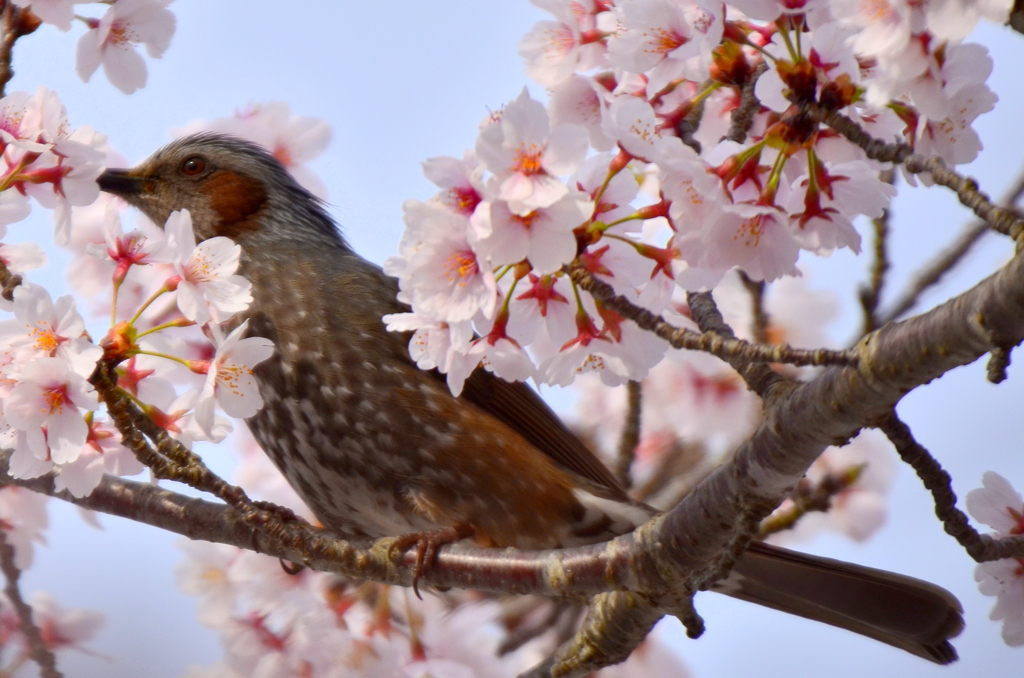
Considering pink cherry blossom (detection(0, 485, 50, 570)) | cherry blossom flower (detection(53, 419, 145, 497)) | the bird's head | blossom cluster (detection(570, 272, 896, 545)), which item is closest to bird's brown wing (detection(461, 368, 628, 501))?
blossom cluster (detection(570, 272, 896, 545))

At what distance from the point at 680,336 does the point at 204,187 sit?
2.23 meters

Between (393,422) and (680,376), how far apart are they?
1335mm

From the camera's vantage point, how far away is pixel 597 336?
67.1 inches

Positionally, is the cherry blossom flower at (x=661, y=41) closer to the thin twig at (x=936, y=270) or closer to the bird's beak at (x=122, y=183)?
the thin twig at (x=936, y=270)

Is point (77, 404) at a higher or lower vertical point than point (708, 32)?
lower

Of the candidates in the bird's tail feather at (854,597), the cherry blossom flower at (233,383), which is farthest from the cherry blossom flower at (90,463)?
the bird's tail feather at (854,597)

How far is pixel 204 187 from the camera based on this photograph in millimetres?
3332

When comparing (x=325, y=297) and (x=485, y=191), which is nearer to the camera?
(x=485, y=191)

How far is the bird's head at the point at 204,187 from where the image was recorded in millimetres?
3305

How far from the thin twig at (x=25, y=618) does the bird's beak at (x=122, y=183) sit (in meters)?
1.19

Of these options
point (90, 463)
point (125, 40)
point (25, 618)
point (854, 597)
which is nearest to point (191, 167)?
point (125, 40)

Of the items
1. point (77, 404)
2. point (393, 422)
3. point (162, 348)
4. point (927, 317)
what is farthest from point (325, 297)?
point (927, 317)

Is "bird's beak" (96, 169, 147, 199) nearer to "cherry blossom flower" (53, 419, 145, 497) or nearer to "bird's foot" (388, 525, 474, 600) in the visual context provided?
"cherry blossom flower" (53, 419, 145, 497)

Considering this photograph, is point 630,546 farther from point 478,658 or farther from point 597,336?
point 478,658
